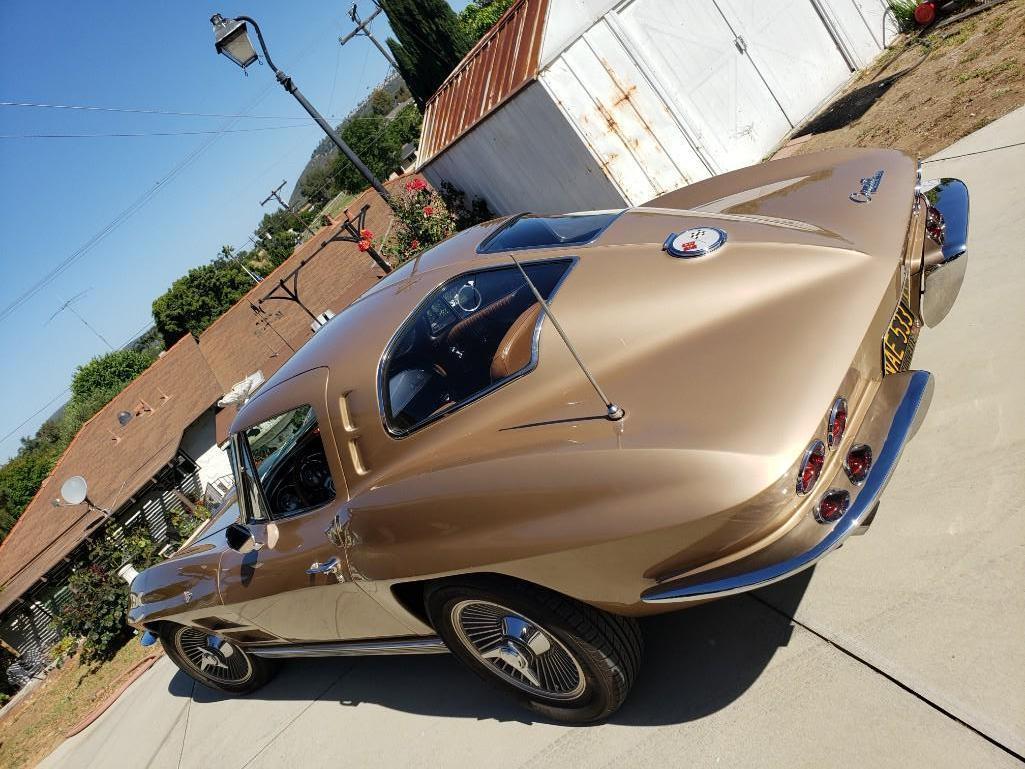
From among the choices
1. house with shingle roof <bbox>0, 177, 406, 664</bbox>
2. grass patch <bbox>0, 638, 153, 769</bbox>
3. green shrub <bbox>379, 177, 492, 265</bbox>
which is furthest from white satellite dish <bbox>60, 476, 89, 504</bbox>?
green shrub <bbox>379, 177, 492, 265</bbox>

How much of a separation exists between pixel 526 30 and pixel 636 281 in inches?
337

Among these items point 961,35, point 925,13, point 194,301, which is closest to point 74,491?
point 961,35

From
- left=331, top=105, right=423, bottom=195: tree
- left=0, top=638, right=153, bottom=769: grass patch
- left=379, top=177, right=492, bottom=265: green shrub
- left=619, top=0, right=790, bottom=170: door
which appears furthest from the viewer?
left=331, top=105, right=423, bottom=195: tree

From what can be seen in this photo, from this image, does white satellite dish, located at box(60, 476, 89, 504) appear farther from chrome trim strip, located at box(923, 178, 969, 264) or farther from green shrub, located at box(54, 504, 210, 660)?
chrome trim strip, located at box(923, 178, 969, 264)

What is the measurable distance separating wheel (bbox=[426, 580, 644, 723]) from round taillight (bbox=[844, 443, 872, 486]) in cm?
95

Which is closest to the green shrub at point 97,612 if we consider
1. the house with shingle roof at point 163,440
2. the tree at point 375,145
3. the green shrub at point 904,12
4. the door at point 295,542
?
the house with shingle roof at point 163,440

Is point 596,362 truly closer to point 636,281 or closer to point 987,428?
point 636,281

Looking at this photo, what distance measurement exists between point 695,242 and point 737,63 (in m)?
8.69

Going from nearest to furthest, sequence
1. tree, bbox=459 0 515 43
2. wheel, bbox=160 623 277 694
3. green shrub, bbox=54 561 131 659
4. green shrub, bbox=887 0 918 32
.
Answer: wheel, bbox=160 623 277 694 → green shrub, bbox=54 561 131 659 → green shrub, bbox=887 0 918 32 → tree, bbox=459 0 515 43

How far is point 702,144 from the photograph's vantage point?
32.5ft

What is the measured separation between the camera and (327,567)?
9.76ft

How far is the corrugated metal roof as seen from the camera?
9641 mm

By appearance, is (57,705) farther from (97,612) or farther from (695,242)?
(695,242)

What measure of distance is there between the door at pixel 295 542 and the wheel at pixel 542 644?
1.22 feet
